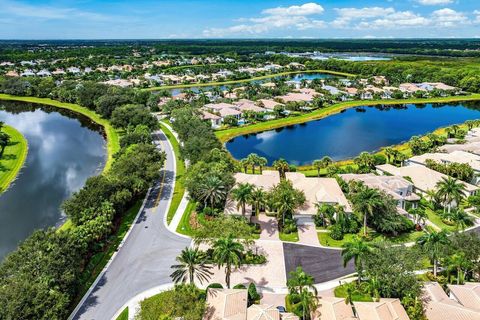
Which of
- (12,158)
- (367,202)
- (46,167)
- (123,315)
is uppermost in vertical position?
(367,202)

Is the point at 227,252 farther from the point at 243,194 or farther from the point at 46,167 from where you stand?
the point at 46,167

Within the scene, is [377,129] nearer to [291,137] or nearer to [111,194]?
[291,137]

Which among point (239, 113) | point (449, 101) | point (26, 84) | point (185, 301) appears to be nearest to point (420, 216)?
point (185, 301)

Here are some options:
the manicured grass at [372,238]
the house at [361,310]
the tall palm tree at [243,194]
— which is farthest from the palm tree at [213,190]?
the house at [361,310]

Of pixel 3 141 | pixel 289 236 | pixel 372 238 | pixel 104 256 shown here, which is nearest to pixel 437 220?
pixel 372 238

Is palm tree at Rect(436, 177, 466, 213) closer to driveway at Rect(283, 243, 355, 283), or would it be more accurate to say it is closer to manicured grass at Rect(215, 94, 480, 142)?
driveway at Rect(283, 243, 355, 283)

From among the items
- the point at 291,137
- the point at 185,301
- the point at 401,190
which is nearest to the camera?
the point at 185,301
